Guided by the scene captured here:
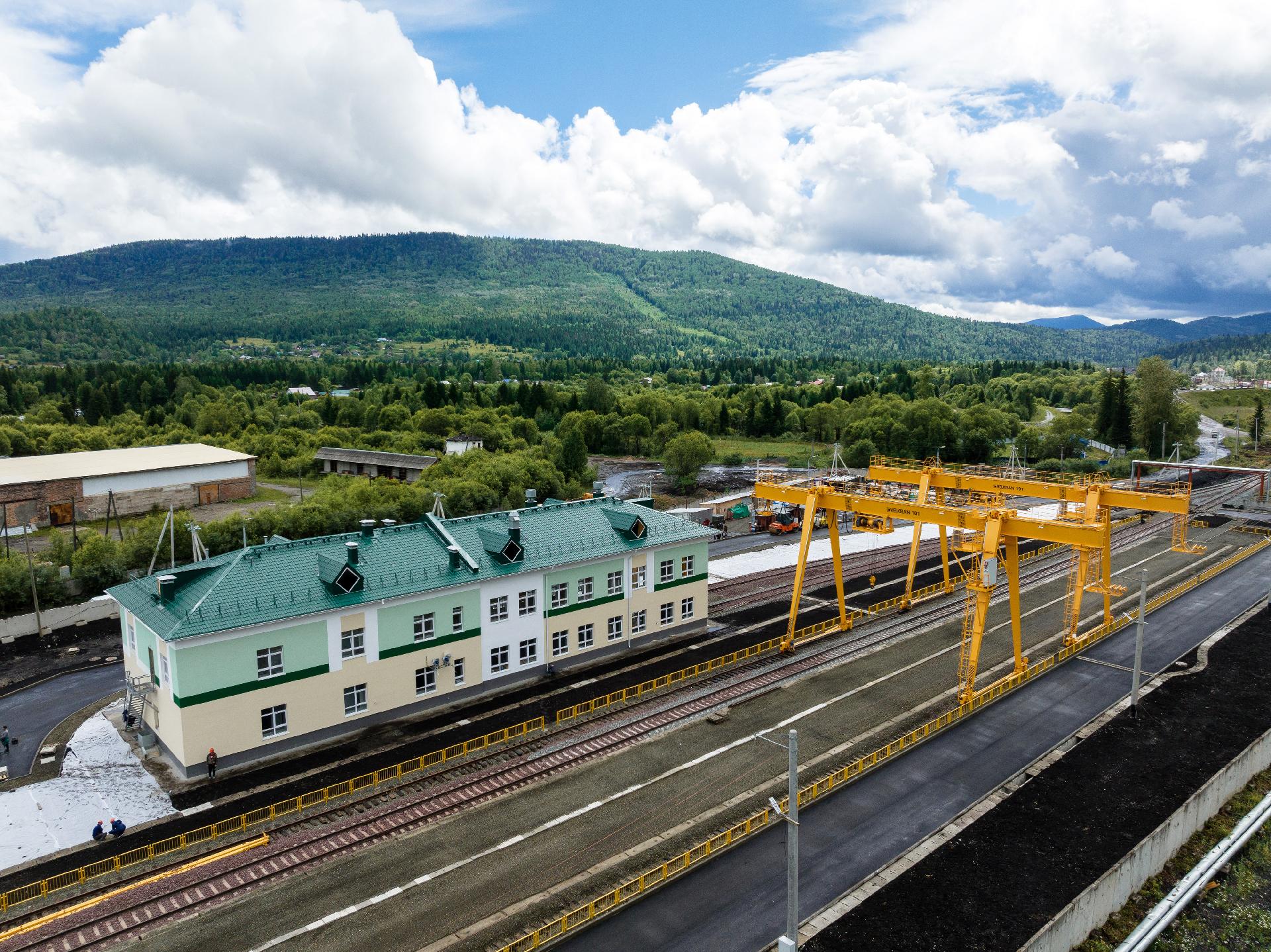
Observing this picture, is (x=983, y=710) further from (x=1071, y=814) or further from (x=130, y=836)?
(x=130, y=836)

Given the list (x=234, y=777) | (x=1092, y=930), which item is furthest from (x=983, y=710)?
(x=234, y=777)

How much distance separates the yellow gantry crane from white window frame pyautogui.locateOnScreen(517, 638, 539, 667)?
12818 mm

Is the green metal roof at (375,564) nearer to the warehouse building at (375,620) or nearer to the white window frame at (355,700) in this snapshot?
the warehouse building at (375,620)

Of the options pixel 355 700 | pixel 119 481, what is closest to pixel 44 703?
pixel 355 700

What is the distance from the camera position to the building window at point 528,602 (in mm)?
37750

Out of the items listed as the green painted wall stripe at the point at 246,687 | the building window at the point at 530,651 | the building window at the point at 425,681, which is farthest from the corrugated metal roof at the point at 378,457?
the green painted wall stripe at the point at 246,687

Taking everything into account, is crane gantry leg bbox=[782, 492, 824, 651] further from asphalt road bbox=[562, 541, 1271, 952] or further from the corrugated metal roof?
the corrugated metal roof

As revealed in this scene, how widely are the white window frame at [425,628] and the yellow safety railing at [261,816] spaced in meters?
4.84

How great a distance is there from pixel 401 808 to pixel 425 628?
8.65 meters

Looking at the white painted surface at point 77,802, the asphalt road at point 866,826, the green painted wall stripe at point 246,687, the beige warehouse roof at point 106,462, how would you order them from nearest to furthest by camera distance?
1. the asphalt road at point 866,826
2. the white painted surface at point 77,802
3. the green painted wall stripe at point 246,687
4. the beige warehouse roof at point 106,462

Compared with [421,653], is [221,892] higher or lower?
lower

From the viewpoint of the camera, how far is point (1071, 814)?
87.5 feet

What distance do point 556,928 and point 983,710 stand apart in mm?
21715

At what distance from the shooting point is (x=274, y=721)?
31250mm
